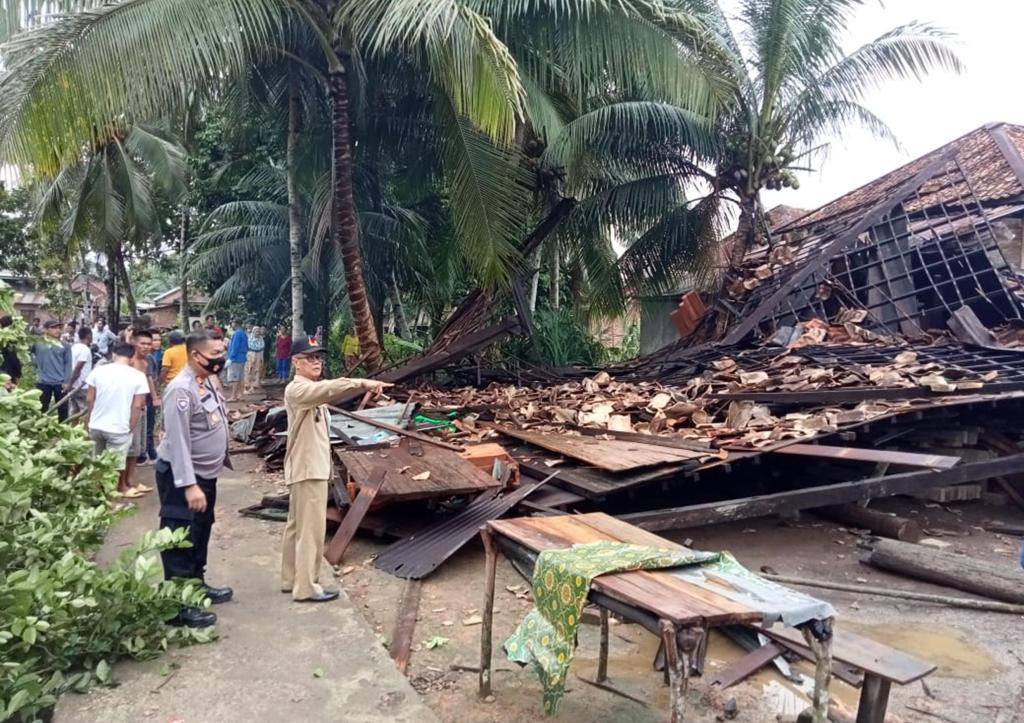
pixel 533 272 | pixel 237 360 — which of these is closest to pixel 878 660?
pixel 533 272

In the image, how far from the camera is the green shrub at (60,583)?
290cm

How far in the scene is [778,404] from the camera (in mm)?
7324

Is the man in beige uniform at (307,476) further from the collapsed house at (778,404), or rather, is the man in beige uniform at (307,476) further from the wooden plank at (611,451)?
the wooden plank at (611,451)

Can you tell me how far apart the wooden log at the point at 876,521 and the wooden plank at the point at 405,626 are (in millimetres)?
4058

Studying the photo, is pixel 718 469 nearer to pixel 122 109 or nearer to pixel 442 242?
pixel 122 109

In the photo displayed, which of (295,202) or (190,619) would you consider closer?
(190,619)

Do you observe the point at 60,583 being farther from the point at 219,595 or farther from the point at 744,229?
the point at 744,229

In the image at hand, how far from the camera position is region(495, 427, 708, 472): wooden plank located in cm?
584

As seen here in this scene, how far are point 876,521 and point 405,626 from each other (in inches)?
172

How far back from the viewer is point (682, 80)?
8164mm

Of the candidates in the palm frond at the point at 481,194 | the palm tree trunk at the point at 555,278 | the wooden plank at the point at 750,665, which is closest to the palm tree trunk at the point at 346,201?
the palm frond at the point at 481,194

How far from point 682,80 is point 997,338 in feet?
17.4

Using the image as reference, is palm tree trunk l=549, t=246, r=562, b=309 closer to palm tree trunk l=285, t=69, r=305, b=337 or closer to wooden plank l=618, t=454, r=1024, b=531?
palm tree trunk l=285, t=69, r=305, b=337

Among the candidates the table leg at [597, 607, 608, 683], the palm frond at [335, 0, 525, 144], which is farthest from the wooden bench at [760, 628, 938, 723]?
the palm frond at [335, 0, 525, 144]
